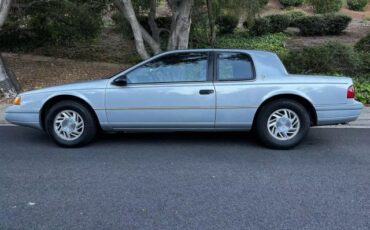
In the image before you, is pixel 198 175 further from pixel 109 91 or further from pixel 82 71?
pixel 82 71

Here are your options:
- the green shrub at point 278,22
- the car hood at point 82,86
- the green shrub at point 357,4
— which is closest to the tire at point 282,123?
the car hood at point 82,86

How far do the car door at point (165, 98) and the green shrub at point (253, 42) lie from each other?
975cm

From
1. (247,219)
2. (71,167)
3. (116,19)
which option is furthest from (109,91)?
(116,19)

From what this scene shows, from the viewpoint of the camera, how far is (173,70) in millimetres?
6715

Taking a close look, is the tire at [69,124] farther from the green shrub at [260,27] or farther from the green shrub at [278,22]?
the green shrub at [278,22]

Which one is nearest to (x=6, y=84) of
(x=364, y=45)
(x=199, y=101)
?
(x=199, y=101)

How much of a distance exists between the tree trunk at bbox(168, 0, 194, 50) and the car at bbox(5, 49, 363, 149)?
16.2 ft

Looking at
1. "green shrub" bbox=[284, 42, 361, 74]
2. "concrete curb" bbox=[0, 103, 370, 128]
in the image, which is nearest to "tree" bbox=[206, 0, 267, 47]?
"green shrub" bbox=[284, 42, 361, 74]

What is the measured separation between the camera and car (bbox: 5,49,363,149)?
21.3 ft

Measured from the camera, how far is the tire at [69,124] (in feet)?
21.9

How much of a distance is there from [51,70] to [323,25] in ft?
35.4

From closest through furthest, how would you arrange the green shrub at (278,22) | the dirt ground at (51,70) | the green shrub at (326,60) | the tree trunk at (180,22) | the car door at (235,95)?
the car door at (235,95), the tree trunk at (180,22), the green shrub at (326,60), the dirt ground at (51,70), the green shrub at (278,22)

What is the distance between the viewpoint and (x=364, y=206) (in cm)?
444

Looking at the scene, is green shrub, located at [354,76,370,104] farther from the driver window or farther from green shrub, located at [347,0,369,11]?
green shrub, located at [347,0,369,11]
